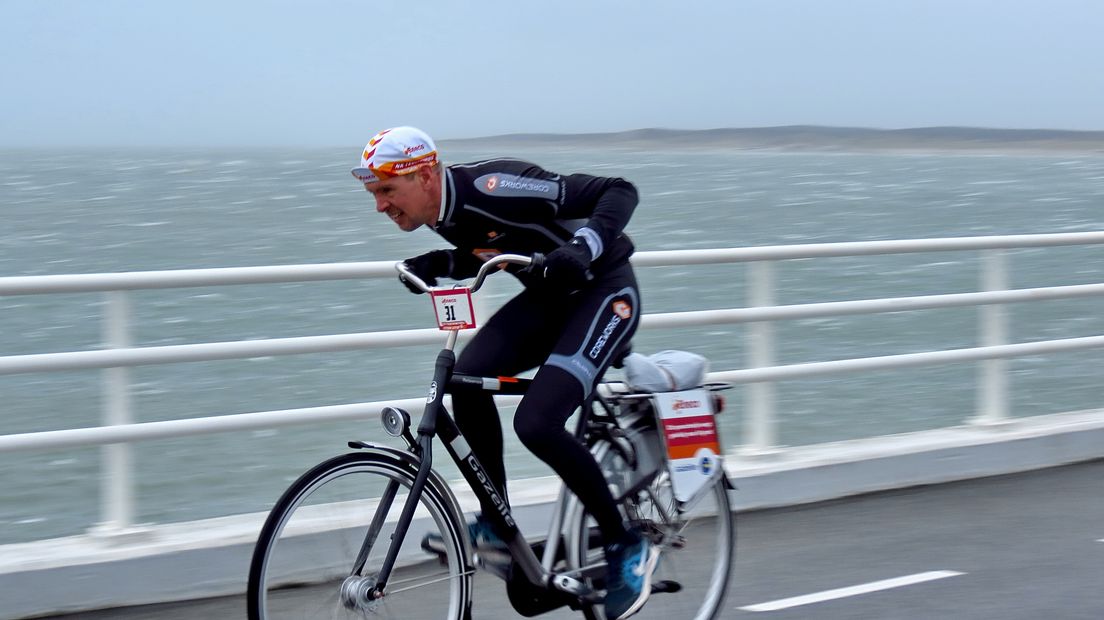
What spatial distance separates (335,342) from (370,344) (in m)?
0.16

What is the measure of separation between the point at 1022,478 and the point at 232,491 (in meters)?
10.0

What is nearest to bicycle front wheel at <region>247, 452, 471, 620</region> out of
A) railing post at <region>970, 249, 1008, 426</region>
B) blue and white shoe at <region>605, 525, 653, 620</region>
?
blue and white shoe at <region>605, 525, 653, 620</region>

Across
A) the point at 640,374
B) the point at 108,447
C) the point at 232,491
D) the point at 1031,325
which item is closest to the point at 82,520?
the point at 232,491

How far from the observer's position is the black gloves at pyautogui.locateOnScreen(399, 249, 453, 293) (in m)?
4.50

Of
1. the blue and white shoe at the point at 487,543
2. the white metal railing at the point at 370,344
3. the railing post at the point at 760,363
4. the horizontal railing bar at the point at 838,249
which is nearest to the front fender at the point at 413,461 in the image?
the blue and white shoe at the point at 487,543

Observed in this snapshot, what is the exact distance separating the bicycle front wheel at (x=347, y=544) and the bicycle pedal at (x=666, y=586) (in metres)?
0.78

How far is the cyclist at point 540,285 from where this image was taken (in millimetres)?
4125

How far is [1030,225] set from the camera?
86.1 metres

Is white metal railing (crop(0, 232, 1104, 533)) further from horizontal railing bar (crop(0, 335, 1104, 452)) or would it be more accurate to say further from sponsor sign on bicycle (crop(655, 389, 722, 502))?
sponsor sign on bicycle (crop(655, 389, 722, 502))

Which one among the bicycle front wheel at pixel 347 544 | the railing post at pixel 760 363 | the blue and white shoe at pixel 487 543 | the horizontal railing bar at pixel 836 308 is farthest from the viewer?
the railing post at pixel 760 363

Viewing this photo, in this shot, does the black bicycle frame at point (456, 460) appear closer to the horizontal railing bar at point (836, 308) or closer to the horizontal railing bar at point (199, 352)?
the horizontal railing bar at point (199, 352)

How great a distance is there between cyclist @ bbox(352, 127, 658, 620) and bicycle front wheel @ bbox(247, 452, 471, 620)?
294mm

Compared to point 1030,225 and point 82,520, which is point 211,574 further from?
point 1030,225

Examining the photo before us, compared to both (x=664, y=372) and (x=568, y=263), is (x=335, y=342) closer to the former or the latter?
(x=664, y=372)
